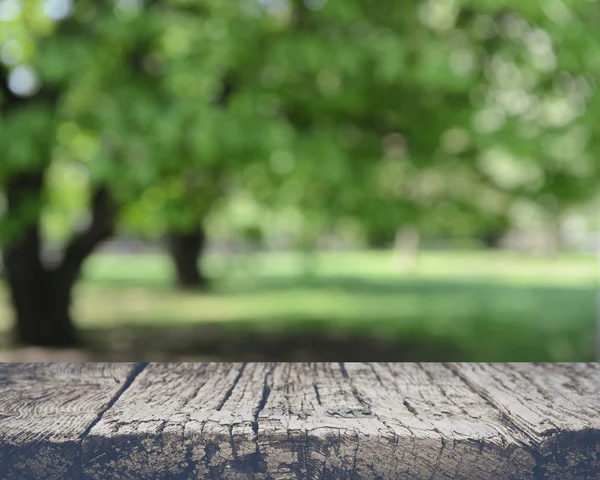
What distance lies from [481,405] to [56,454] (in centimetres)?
59

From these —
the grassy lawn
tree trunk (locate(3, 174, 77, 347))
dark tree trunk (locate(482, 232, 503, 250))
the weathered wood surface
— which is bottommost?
dark tree trunk (locate(482, 232, 503, 250))

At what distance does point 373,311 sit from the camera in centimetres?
1947

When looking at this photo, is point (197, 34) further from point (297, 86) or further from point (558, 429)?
point (558, 429)

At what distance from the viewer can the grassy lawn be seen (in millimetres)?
15047

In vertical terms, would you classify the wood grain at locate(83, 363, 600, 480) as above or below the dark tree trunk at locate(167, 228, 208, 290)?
above

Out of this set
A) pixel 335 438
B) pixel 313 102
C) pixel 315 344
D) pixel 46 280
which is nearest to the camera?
pixel 335 438

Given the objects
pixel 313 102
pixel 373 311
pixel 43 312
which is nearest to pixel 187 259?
pixel 373 311

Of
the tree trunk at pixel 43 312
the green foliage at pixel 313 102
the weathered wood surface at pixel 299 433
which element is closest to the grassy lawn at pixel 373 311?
the tree trunk at pixel 43 312

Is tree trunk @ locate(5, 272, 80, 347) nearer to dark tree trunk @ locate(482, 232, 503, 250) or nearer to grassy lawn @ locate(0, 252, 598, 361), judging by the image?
grassy lawn @ locate(0, 252, 598, 361)

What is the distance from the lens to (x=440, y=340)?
15.5m

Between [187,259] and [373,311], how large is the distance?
513cm

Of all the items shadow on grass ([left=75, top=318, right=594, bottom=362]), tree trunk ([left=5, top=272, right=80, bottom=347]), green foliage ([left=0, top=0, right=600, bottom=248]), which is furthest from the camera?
shadow on grass ([left=75, top=318, right=594, bottom=362])

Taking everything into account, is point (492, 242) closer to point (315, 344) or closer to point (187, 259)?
point (187, 259)

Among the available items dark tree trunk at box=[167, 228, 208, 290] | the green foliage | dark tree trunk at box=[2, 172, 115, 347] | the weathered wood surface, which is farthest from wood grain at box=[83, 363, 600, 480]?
dark tree trunk at box=[167, 228, 208, 290]
